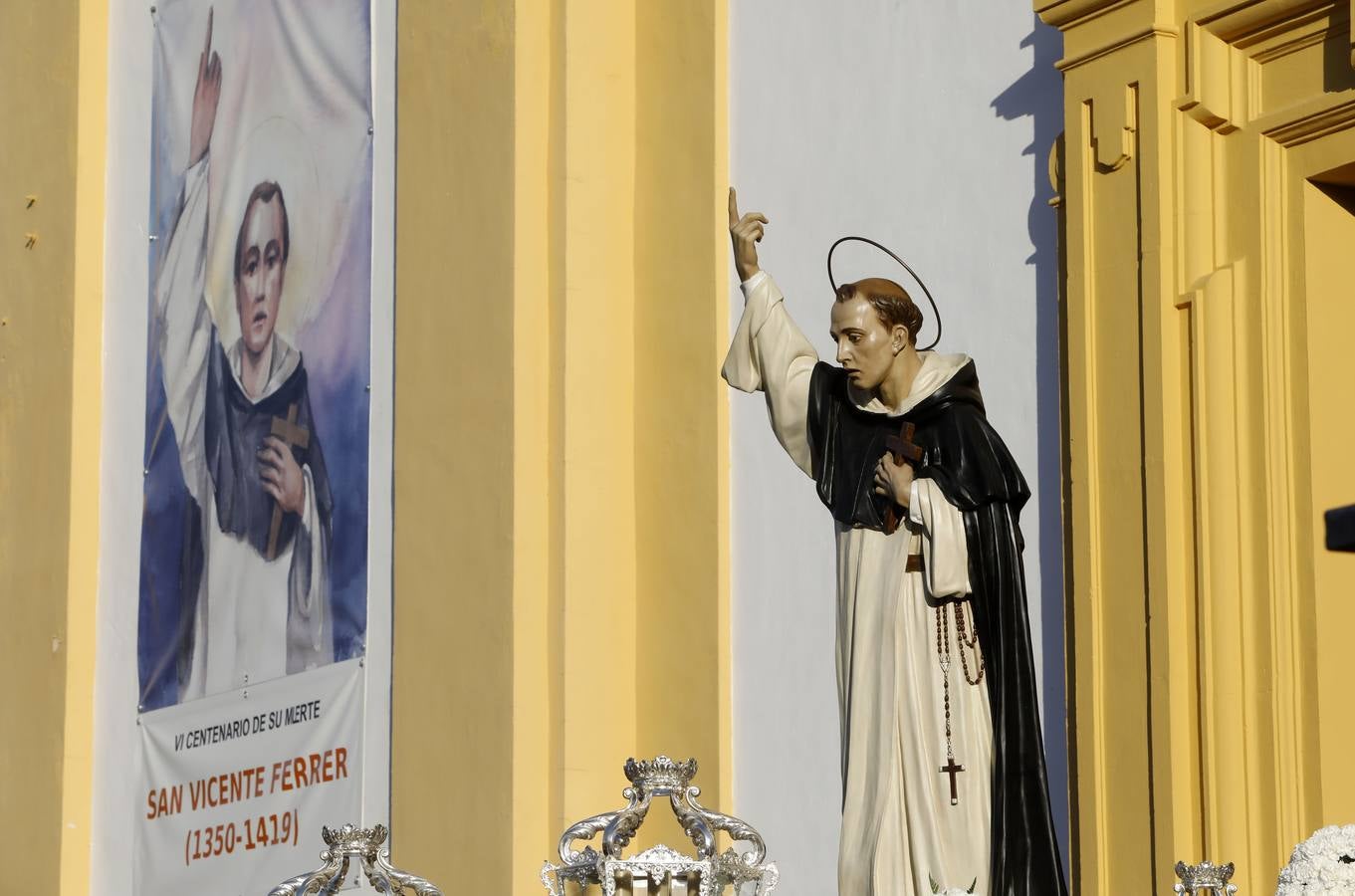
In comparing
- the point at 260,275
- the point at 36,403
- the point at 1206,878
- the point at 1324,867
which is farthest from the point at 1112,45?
the point at 36,403

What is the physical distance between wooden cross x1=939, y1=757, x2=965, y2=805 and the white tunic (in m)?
0.01

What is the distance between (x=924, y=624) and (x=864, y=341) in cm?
81

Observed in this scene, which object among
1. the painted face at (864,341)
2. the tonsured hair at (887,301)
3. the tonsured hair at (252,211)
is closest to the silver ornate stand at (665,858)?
the painted face at (864,341)

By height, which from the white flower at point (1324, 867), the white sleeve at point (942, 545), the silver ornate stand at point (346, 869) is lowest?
the silver ornate stand at point (346, 869)

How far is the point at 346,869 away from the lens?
7320mm

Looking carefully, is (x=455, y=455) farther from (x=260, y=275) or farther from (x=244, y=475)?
(x=260, y=275)

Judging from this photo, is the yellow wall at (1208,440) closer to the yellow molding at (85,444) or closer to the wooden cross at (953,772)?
the wooden cross at (953,772)

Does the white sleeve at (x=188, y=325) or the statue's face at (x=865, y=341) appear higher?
the white sleeve at (x=188, y=325)

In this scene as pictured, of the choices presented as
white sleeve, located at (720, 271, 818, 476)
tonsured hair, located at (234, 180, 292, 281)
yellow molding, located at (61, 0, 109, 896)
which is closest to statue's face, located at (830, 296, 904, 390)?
white sleeve, located at (720, 271, 818, 476)

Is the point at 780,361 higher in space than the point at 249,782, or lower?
higher

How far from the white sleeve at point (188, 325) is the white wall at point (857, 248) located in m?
4.04

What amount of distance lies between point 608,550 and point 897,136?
7.01 feet

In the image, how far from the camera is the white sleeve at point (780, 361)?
7.92m

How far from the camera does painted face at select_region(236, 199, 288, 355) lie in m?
13.6
